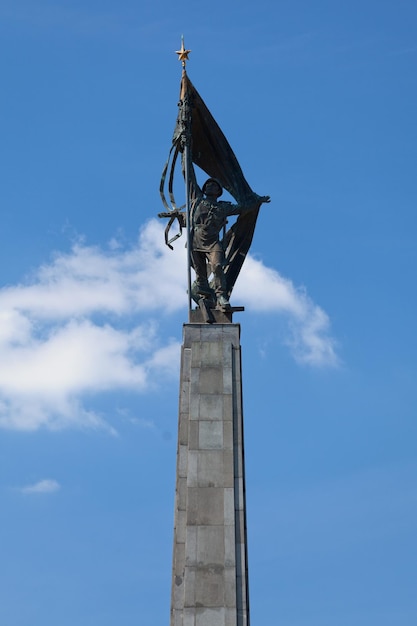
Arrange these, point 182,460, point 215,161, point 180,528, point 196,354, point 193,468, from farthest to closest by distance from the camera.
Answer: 1. point 215,161
2. point 196,354
3. point 182,460
4. point 193,468
5. point 180,528

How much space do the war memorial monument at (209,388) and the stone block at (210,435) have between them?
0.9 inches

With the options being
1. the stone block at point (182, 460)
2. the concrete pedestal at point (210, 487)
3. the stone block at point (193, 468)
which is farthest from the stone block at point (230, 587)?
the stone block at point (182, 460)

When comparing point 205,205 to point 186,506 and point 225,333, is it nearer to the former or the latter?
point 225,333

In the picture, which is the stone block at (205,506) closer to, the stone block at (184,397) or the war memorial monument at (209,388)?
the war memorial monument at (209,388)

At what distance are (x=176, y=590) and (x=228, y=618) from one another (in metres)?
1.25

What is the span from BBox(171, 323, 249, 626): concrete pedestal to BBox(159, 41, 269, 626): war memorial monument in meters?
0.02

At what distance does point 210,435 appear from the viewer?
25.2 m

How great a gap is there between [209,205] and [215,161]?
1601mm

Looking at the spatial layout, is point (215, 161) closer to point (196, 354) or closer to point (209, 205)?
point (209, 205)

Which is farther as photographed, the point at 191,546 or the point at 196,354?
the point at 196,354

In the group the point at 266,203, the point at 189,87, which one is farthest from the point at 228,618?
the point at 189,87

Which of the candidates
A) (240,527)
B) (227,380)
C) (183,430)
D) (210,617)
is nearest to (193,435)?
(183,430)

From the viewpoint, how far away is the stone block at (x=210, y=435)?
2509 cm

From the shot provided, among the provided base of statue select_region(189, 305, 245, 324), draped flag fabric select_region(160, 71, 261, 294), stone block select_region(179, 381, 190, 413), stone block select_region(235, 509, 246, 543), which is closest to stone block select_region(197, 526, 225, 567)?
stone block select_region(235, 509, 246, 543)
